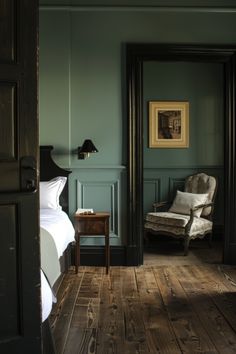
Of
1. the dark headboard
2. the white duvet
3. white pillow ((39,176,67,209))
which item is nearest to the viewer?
the white duvet

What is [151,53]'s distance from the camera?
184 inches

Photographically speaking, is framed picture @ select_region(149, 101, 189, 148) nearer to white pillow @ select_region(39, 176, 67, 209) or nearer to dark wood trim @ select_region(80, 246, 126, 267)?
dark wood trim @ select_region(80, 246, 126, 267)

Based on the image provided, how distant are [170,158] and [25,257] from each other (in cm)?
457

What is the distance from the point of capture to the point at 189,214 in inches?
224

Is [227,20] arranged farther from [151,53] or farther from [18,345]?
[18,345]

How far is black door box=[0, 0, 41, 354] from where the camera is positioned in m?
1.95

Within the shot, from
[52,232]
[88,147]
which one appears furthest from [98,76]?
[52,232]

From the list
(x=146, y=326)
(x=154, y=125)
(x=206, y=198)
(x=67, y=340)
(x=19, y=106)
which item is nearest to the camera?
(x=19, y=106)

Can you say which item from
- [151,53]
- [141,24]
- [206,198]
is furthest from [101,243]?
[141,24]

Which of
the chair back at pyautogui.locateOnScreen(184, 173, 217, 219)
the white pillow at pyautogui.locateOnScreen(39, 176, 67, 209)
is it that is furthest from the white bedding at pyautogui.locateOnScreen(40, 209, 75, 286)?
the chair back at pyautogui.locateOnScreen(184, 173, 217, 219)

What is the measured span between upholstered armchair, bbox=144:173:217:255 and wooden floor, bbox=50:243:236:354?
2.17 ft

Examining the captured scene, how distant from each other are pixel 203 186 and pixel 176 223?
0.90 meters

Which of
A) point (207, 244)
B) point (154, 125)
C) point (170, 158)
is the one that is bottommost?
point (207, 244)

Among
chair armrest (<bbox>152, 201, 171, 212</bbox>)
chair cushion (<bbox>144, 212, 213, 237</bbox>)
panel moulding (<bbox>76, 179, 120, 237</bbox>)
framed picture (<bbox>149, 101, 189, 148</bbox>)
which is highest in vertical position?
framed picture (<bbox>149, 101, 189, 148</bbox>)
